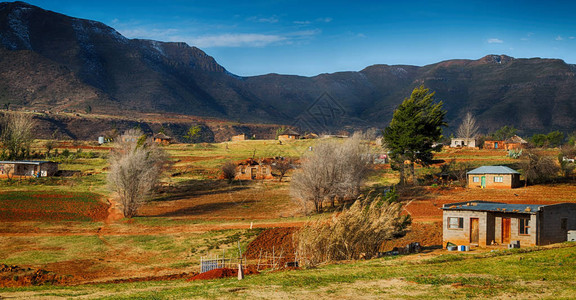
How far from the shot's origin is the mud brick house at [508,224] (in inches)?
1015

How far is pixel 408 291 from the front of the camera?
14.9m

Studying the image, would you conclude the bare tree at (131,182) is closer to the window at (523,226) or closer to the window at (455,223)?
the window at (455,223)

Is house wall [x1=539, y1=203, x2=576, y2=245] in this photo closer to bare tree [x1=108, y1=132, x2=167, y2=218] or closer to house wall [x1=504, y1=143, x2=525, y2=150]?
bare tree [x1=108, y1=132, x2=167, y2=218]

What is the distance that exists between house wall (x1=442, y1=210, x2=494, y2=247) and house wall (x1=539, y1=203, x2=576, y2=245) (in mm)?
2664

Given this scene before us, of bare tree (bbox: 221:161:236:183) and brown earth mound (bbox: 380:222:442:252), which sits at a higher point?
bare tree (bbox: 221:161:236:183)

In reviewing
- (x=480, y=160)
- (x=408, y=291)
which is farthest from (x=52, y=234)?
(x=480, y=160)

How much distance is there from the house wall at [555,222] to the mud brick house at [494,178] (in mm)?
21052

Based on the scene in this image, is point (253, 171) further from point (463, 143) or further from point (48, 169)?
point (463, 143)

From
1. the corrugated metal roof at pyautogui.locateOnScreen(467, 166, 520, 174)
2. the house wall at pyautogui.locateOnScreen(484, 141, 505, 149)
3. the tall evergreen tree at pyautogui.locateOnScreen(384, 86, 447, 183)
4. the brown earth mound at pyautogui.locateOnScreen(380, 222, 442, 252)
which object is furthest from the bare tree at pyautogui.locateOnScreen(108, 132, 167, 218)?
the house wall at pyautogui.locateOnScreen(484, 141, 505, 149)

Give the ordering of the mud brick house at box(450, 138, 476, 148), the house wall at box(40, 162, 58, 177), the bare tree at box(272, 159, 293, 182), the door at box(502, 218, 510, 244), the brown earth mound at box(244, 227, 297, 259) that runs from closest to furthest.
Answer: the door at box(502, 218, 510, 244), the brown earth mound at box(244, 227, 297, 259), the house wall at box(40, 162, 58, 177), the bare tree at box(272, 159, 293, 182), the mud brick house at box(450, 138, 476, 148)

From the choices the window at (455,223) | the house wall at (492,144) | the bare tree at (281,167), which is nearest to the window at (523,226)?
the window at (455,223)

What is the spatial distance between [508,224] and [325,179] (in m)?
18.7

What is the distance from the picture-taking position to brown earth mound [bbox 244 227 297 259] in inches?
1104

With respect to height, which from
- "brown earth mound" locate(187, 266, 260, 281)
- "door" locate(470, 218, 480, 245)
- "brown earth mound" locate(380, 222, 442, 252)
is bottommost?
"brown earth mound" locate(380, 222, 442, 252)
